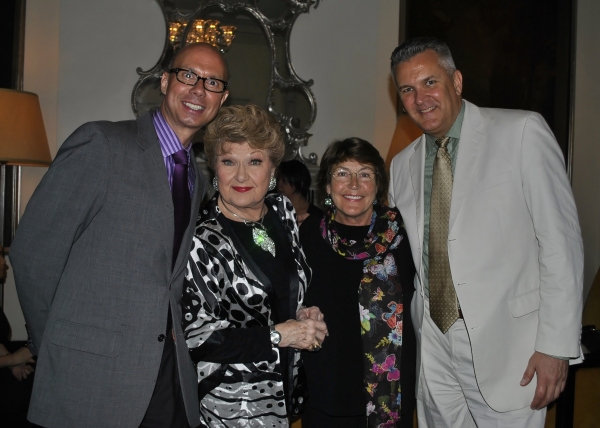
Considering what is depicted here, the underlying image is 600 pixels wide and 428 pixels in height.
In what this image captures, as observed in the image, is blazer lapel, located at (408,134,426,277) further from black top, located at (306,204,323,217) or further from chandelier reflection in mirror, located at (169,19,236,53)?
chandelier reflection in mirror, located at (169,19,236,53)

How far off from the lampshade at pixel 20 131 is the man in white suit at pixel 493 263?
277cm

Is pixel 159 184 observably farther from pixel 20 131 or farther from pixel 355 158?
pixel 20 131

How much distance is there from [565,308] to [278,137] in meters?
1.22

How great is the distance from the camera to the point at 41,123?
4.05 m

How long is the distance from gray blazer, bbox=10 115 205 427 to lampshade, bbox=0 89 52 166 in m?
2.39

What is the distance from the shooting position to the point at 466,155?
226cm

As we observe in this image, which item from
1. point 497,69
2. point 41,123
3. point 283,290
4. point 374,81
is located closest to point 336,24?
point 374,81

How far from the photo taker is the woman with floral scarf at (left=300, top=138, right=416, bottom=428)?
234 centimetres

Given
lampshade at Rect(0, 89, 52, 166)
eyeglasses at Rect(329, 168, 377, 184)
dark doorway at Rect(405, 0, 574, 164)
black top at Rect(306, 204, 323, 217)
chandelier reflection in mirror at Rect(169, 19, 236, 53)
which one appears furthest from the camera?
dark doorway at Rect(405, 0, 574, 164)

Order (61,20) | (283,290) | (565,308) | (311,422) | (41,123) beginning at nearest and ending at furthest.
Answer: (565,308), (283,290), (311,422), (41,123), (61,20)

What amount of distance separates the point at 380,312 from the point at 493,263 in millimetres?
508

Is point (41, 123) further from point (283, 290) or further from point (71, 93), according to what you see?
point (283, 290)

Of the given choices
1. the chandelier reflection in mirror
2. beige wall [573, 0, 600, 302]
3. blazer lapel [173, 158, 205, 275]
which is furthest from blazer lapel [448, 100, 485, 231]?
beige wall [573, 0, 600, 302]

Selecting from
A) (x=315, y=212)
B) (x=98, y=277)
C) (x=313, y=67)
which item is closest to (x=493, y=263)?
(x=315, y=212)
